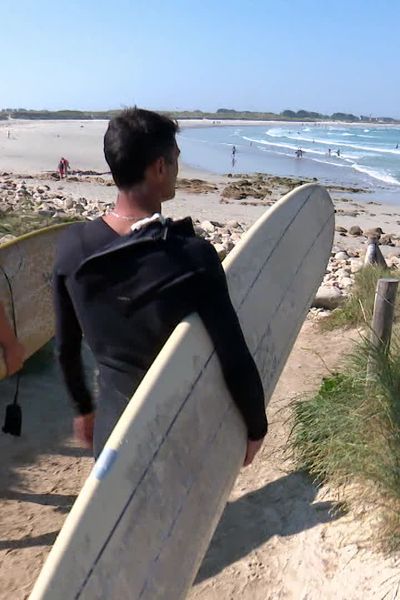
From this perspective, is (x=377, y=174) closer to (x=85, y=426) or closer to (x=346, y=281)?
(x=346, y=281)

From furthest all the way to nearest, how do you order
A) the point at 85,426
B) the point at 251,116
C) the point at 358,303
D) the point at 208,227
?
the point at 251,116
the point at 208,227
the point at 358,303
the point at 85,426

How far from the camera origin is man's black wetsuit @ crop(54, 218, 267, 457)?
181 cm

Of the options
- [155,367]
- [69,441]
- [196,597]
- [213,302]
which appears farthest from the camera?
[69,441]

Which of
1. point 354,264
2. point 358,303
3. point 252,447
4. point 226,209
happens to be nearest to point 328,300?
point 358,303

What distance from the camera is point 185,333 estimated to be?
1996mm

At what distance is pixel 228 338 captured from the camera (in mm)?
1939

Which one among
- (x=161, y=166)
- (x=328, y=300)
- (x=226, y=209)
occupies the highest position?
(x=161, y=166)

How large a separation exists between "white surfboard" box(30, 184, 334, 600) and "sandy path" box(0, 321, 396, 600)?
2.90 feet

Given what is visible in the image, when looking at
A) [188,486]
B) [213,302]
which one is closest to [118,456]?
[188,486]

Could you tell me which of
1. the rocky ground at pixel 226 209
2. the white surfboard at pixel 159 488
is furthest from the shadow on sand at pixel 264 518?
the rocky ground at pixel 226 209

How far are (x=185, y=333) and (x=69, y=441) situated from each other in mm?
2894

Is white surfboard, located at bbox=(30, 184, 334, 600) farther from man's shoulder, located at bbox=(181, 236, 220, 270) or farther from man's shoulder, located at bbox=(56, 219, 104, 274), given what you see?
man's shoulder, located at bbox=(56, 219, 104, 274)

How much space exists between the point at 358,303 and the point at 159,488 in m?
4.89

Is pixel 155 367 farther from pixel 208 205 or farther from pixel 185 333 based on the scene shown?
pixel 208 205
